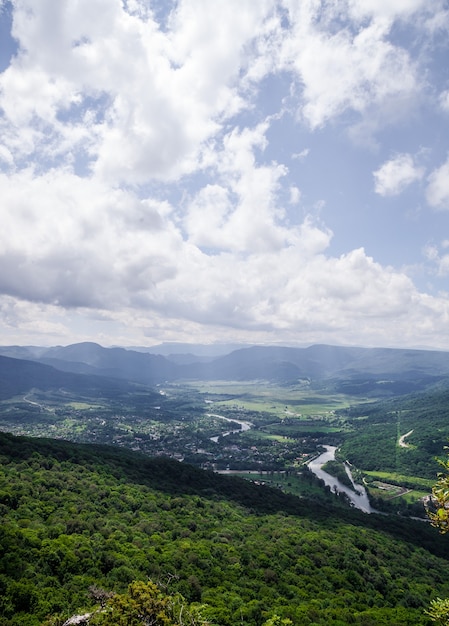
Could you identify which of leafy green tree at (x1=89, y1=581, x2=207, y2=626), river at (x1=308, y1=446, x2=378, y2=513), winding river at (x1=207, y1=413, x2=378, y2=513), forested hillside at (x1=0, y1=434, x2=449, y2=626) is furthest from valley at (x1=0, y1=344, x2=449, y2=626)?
winding river at (x1=207, y1=413, x2=378, y2=513)

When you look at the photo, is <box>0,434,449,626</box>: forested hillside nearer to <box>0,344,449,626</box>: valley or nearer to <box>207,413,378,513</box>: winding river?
<box>0,344,449,626</box>: valley

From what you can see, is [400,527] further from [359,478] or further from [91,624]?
[91,624]

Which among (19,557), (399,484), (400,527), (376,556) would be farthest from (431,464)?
(19,557)

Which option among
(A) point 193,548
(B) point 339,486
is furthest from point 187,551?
(B) point 339,486

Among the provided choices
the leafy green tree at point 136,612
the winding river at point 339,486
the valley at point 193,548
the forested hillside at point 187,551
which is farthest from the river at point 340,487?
the leafy green tree at point 136,612

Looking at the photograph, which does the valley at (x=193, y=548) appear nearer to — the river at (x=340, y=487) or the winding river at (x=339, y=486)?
the river at (x=340, y=487)
